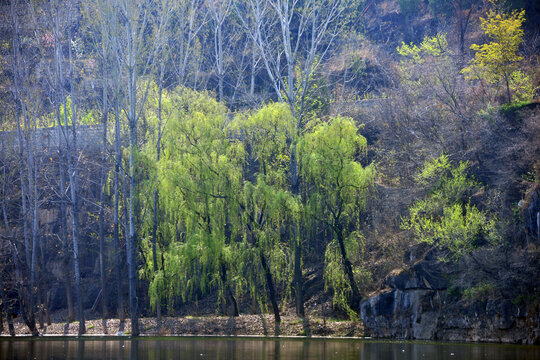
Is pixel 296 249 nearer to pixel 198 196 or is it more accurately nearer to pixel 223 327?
pixel 223 327

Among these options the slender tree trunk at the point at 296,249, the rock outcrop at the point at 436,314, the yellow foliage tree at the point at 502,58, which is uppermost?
the yellow foliage tree at the point at 502,58

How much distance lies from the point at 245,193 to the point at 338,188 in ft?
13.0

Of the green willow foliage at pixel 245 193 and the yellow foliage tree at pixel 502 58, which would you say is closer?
the green willow foliage at pixel 245 193

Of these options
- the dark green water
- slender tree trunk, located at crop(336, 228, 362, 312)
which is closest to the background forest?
slender tree trunk, located at crop(336, 228, 362, 312)

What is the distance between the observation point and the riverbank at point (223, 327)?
23.5 m

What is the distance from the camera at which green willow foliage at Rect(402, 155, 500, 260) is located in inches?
847

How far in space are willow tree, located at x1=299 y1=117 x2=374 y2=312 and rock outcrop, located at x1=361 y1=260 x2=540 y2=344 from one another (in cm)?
168

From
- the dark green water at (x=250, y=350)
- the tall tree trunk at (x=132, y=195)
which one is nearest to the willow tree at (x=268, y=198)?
the dark green water at (x=250, y=350)

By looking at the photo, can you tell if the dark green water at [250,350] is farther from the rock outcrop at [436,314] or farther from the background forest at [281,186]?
the background forest at [281,186]

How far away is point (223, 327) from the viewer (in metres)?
24.4

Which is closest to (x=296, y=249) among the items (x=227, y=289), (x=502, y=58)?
(x=227, y=289)

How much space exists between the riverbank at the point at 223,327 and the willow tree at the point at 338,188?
1193 mm

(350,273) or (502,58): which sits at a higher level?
(502,58)

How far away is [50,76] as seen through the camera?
2714 cm
